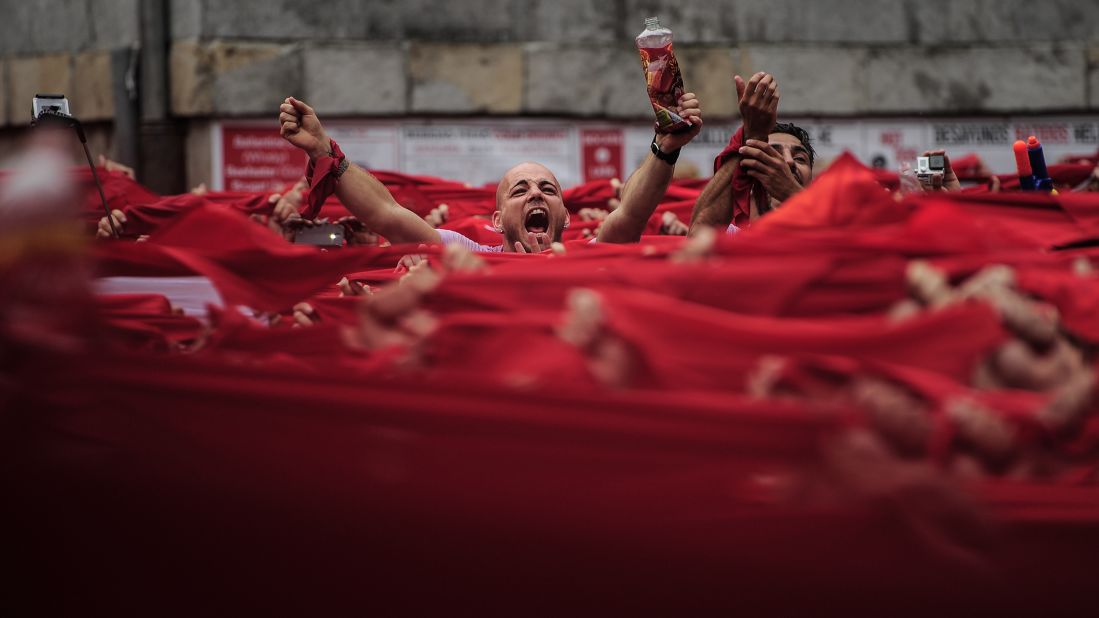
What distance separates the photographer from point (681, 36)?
8.27 meters

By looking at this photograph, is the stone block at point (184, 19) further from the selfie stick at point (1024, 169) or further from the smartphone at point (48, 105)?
the selfie stick at point (1024, 169)

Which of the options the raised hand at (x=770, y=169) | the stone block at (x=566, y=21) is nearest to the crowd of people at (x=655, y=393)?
the raised hand at (x=770, y=169)

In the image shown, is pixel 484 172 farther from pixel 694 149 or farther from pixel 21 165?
pixel 21 165

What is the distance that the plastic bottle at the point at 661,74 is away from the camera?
308cm

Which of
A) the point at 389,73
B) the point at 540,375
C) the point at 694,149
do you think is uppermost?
the point at 389,73

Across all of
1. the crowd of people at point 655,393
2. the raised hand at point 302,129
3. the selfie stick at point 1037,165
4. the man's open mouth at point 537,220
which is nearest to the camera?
the crowd of people at point 655,393

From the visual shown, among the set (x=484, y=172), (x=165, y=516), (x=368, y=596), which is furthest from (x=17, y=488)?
(x=484, y=172)

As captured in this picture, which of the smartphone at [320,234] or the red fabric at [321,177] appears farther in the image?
the smartphone at [320,234]

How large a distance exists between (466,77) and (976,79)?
3.80 meters

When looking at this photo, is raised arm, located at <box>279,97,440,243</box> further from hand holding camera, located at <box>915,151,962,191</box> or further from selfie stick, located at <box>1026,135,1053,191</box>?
selfie stick, located at <box>1026,135,1053,191</box>

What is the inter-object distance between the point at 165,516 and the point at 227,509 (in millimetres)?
120

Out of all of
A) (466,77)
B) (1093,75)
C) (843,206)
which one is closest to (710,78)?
(466,77)

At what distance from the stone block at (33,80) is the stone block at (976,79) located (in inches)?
236

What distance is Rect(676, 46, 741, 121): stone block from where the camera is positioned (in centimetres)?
822
